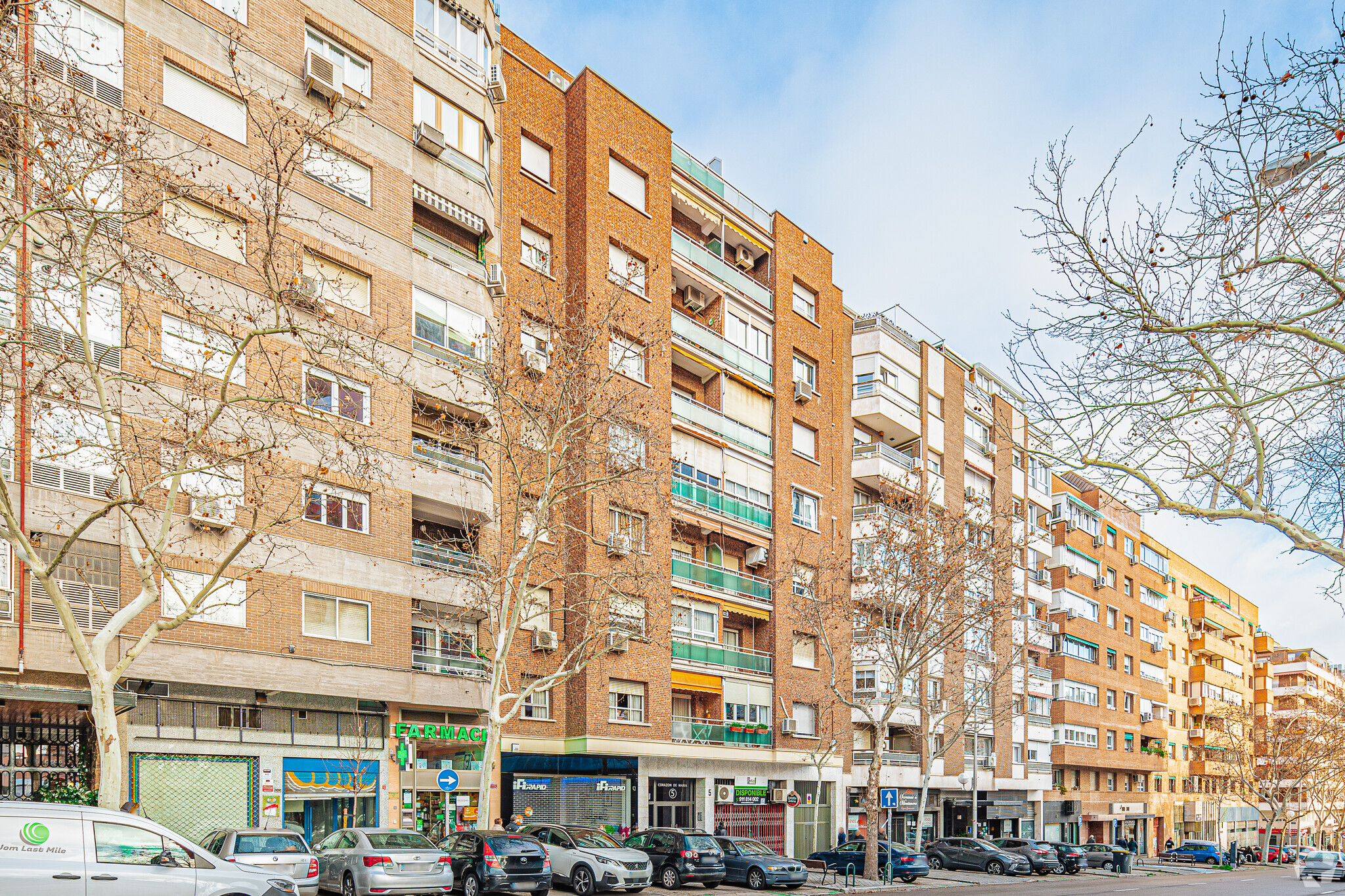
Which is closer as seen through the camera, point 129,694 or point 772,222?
point 129,694

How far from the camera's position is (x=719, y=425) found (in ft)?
135

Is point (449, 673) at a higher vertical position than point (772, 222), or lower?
lower

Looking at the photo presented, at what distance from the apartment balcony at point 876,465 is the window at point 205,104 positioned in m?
30.1

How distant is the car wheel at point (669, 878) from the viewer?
28.5 m

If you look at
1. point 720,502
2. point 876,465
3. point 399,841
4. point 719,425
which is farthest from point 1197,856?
point 399,841

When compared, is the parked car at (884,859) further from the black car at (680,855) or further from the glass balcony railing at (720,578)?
the glass balcony railing at (720,578)

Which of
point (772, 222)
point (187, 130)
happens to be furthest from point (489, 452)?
point (772, 222)

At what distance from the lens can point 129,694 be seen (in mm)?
21906

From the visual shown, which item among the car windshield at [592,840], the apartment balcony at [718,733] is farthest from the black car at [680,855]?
the apartment balcony at [718,733]

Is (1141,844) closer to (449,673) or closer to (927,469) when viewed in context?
(927,469)

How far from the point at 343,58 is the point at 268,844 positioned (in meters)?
18.8

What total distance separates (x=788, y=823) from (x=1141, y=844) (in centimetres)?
4342

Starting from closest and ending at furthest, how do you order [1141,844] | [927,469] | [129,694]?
[129,694], [927,469], [1141,844]

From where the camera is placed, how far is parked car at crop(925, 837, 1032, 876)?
43.4m
